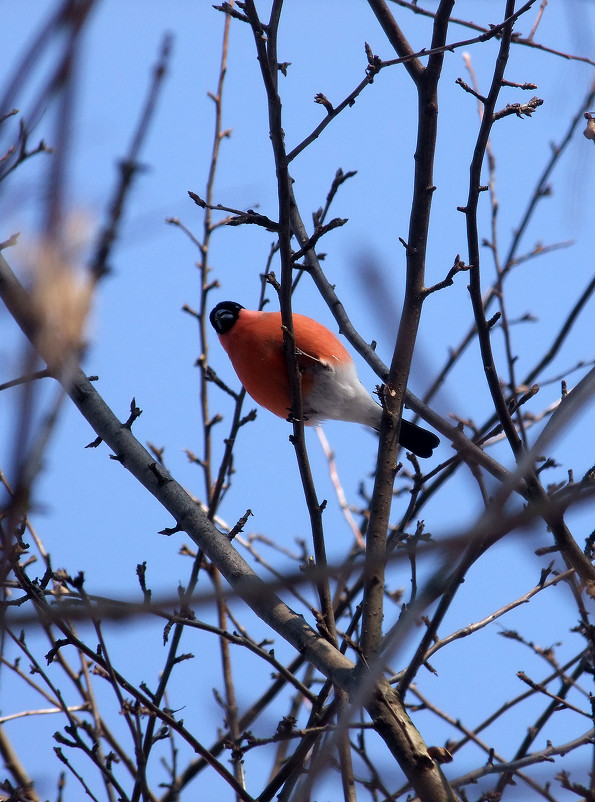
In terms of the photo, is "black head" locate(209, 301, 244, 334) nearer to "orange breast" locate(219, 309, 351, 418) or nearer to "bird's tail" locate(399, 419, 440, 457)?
"orange breast" locate(219, 309, 351, 418)

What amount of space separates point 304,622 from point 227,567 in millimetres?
270

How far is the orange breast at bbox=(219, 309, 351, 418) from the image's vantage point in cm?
369

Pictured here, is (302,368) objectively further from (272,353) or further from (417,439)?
(417,439)

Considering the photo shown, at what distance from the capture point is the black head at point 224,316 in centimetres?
425

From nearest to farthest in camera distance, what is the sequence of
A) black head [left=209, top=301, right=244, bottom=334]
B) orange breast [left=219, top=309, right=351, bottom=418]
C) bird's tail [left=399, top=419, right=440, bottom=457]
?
orange breast [left=219, top=309, right=351, bottom=418] → black head [left=209, top=301, right=244, bottom=334] → bird's tail [left=399, top=419, right=440, bottom=457]

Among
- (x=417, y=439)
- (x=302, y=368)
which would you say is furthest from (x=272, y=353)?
(x=417, y=439)

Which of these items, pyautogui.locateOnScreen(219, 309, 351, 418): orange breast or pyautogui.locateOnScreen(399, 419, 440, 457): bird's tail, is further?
pyautogui.locateOnScreen(399, 419, 440, 457): bird's tail

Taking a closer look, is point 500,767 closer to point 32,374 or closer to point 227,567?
point 227,567

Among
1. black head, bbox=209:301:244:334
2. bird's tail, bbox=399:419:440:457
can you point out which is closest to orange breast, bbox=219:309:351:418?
black head, bbox=209:301:244:334

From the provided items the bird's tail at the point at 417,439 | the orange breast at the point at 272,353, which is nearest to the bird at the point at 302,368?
the orange breast at the point at 272,353

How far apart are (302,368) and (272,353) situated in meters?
0.21

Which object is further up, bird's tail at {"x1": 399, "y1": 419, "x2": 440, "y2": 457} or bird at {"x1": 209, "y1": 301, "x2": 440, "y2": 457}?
bird at {"x1": 209, "y1": 301, "x2": 440, "y2": 457}

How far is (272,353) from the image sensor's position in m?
3.69

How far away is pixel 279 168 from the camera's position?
2070mm
